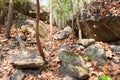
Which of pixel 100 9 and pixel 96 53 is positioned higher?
pixel 100 9

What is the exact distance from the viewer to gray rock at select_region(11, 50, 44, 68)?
9117 mm

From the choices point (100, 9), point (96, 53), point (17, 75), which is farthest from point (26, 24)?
point (17, 75)

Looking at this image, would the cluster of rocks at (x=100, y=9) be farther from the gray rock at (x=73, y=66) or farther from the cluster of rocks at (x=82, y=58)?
the gray rock at (x=73, y=66)

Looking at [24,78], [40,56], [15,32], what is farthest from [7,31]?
[24,78]

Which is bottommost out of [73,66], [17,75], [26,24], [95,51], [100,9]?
[17,75]

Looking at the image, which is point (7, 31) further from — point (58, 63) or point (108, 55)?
point (108, 55)

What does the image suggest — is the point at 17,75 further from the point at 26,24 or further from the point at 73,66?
the point at 26,24

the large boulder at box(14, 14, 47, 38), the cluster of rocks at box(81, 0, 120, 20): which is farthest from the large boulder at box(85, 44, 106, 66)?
the large boulder at box(14, 14, 47, 38)

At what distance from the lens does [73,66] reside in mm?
9109

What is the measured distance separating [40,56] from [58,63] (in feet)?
2.85

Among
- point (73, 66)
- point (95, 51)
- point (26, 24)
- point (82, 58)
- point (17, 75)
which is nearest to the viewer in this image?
point (17, 75)

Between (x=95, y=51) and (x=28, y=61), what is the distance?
139 inches

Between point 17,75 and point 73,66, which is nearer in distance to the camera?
point 17,75

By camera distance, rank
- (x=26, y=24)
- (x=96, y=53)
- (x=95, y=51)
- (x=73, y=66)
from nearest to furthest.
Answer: (x=73, y=66)
(x=96, y=53)
(x=95, y=51)
(x=26, y=24)
